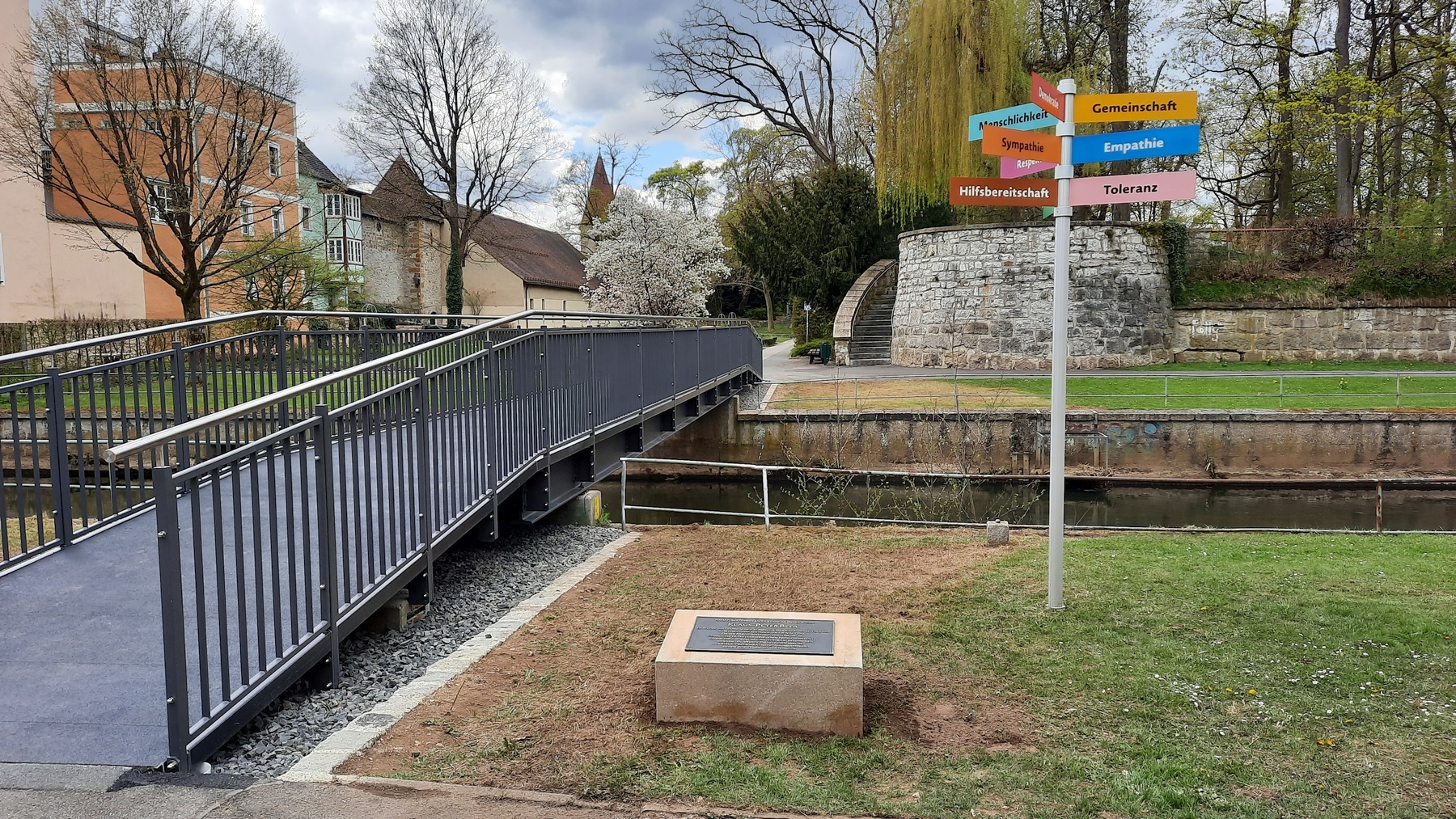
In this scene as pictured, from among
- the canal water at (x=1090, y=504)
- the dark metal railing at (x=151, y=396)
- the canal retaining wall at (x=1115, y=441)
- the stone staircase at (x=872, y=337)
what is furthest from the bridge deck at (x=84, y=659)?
the stone staircase at (x=872, y=337)

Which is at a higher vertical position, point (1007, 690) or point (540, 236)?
point (540, 236)

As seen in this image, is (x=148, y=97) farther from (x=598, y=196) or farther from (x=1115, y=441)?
(x=598, y=196)

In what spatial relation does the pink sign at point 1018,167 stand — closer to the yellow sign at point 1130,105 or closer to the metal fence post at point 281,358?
the yellow sign at point 1130,105

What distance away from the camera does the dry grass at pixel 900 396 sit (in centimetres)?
2108

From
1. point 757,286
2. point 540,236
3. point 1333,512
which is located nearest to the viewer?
point 1333,512

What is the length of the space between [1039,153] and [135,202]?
69.5ft

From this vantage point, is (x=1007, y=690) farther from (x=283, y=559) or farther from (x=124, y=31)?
(x=124, y=31)

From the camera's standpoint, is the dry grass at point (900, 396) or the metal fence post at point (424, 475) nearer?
the metal fence post at point (424, 475)

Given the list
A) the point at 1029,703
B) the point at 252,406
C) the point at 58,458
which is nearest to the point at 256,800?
the point at 252,406

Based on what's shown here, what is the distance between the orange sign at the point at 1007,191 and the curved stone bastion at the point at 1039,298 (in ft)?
74.2

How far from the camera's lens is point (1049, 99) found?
6.30 meters

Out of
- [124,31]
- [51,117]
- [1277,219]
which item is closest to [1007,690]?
[124,31]

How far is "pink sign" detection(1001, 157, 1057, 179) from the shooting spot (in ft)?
20.9

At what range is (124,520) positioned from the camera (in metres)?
6.80
